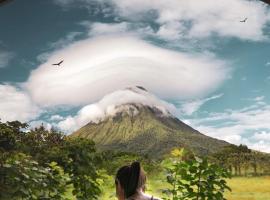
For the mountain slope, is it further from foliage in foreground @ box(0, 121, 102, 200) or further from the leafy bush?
the leafy bush

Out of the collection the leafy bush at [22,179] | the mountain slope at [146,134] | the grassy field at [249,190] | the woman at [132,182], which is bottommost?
the woman at [132,182]

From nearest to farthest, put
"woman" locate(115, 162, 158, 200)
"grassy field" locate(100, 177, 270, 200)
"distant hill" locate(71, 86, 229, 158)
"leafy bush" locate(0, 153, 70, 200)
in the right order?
"woman" locate(115, 162, 158, 200), "leafy bush" locate(0, 153, 70, 200), "grassy field" locate(100, 177, 270, 200), "distant hill" locate(71, 86, 229, 158)

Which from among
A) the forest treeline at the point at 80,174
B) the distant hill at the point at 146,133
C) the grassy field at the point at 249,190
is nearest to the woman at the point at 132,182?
the forest treeline at the point at 80,174

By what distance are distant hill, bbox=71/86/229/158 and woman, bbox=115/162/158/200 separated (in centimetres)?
2387

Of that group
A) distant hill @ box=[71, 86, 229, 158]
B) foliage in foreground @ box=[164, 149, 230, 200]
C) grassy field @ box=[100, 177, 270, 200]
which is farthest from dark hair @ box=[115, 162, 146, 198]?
distant hill @ box=[71, 86, 229, 158]

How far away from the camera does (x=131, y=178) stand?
2.24m

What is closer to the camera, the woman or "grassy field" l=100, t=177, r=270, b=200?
the woman

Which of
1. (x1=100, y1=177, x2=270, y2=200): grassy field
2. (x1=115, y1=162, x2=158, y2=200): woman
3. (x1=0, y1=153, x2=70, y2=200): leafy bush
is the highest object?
(x1=100, y1=177, x2=270, y2=200): grassy field

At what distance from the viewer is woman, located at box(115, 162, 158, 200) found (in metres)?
2.22

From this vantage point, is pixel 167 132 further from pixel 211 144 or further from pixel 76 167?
pixel 76 167

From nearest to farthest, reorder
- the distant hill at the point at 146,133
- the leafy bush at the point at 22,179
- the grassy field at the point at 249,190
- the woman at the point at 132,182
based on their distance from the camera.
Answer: the woman at the point at 132,182 < the leafy bush at the point at 22,179 < the grassy field at the point at 249,190 < the distant hill at the point at 146,133

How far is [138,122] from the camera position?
57.9m

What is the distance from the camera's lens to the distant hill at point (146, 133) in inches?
1369

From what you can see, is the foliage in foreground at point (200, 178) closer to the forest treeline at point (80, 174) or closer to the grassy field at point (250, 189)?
the forest treeline at point (80, 174)
